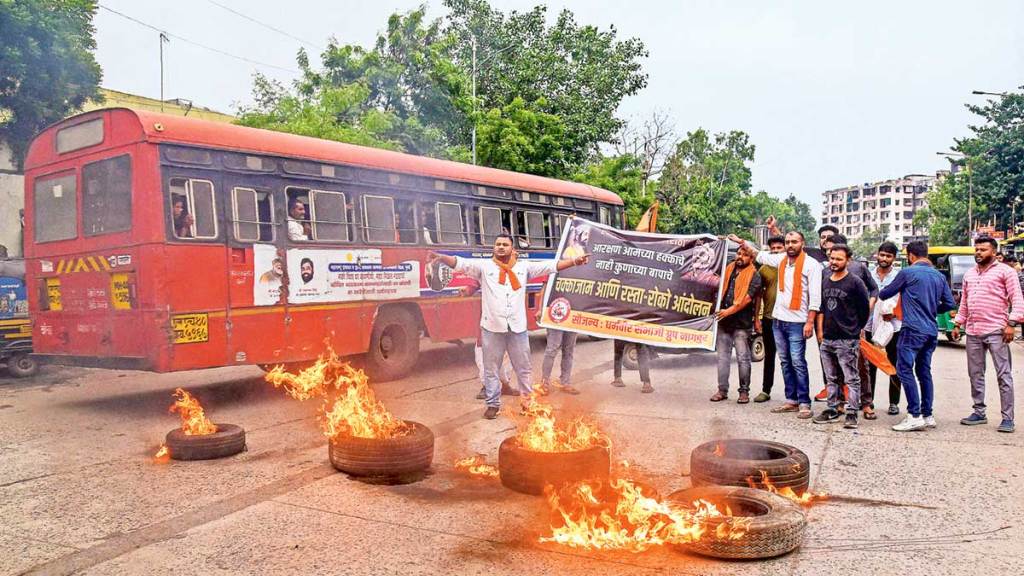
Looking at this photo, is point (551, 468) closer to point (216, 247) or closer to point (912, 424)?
point (912, 424)

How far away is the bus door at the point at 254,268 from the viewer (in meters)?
8.96

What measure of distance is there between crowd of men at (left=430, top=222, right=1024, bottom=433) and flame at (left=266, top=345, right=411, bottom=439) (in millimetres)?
1589

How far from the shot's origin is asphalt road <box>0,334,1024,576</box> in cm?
420

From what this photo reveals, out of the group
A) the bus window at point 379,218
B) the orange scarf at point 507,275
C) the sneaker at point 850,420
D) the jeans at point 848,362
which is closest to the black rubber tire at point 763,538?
the sneaker at point 850,420

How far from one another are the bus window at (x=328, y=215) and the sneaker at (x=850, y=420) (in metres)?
6.49

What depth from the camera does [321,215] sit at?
10.2 meters

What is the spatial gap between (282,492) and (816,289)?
5673mm

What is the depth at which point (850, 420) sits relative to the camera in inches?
302

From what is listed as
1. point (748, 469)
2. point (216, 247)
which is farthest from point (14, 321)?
point (748, 469)

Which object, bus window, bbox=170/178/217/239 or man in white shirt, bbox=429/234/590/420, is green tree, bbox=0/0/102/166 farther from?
man in white shirt, bbox=429/234/590/420

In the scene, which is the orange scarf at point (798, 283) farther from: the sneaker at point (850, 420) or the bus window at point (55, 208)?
the bus window at point (55, 208)

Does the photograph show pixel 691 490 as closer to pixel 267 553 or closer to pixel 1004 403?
pixel 267 553

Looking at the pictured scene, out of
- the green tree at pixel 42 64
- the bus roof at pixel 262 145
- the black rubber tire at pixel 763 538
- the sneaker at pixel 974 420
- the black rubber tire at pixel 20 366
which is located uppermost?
the green tree at pixel 42 64

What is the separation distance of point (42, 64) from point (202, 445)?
54.2 ft
